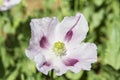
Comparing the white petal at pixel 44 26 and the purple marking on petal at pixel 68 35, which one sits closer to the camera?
the white petal at pixel 44 26

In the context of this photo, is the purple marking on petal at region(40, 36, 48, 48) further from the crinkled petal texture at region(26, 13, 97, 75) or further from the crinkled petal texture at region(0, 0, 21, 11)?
the crinkled petal texture at region(0, 0, 21, 11)

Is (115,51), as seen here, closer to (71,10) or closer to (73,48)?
(73,48)

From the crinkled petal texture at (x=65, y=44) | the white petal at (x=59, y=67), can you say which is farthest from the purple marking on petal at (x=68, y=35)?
the white petal at (x=59, y=67)

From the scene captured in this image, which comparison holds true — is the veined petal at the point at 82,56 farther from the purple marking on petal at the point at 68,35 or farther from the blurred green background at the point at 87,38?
the blurred green background at the point at 87,38

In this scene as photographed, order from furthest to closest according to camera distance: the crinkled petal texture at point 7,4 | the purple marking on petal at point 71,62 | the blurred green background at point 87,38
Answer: the crinkled petal texture at point 7,4, the blurred green background at point 87,38, the purple marking on petal at point 71,62

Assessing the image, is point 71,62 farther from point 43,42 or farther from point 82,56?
point 43,42

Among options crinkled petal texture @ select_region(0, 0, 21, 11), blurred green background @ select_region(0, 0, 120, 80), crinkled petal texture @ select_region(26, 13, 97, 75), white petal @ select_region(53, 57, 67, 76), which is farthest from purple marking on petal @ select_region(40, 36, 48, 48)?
crinkled petal texture @ select_region(0, 0, 21, 11)

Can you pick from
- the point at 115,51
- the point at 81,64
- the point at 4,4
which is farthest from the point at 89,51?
the point at 4,4
